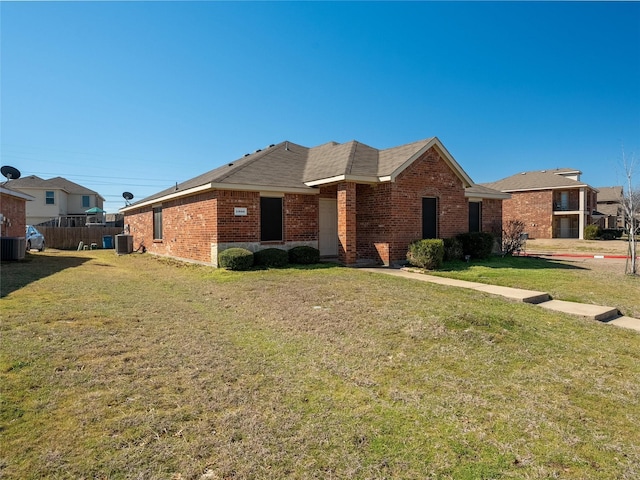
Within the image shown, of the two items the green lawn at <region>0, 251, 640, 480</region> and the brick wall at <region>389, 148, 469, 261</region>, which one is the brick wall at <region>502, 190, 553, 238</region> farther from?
the green lawn at <region>0, 251, 640, 480</region>

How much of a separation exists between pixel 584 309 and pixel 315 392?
6416 millimetres

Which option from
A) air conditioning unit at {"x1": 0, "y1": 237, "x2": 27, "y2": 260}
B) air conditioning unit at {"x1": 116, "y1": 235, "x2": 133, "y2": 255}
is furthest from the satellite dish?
air conditioning unit at {"x1": 0, "y1": 237, "x2": 27, "y2": 260}

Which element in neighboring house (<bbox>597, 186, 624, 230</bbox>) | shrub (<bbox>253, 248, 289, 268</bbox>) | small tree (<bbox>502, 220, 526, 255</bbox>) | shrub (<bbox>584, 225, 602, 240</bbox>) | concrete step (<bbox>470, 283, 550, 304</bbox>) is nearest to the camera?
Answer: concrete step (<bbox>470, 283, 550, 304</bbox>)

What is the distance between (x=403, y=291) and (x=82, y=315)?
21.4 ft

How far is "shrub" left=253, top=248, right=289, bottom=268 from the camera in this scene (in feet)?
43.7

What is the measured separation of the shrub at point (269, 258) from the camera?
43.7 ft

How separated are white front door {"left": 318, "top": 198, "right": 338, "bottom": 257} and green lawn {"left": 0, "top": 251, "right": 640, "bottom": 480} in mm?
8372

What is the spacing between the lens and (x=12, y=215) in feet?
59.6

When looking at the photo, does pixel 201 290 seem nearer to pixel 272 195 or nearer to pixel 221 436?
pixel 272 195

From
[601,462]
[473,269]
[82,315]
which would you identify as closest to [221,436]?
[601,462]

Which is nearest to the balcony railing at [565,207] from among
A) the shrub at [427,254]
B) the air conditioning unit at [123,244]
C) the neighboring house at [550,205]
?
the neighboring house at [550,205]

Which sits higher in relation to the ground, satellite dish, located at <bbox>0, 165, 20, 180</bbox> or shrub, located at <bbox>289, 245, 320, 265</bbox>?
satellite dish, located at <bbox>0, 165, 20, 180</bbox>

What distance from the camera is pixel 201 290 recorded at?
9648mm

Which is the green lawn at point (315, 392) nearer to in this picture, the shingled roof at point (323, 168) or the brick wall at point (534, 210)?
the shingled roof at point (323, 168)
